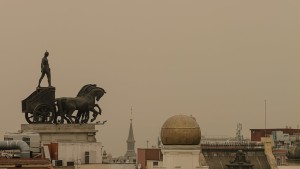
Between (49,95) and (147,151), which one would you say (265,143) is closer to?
(147,151)

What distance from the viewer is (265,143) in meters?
130

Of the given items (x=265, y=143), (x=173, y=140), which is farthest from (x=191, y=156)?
(x=265, y=143)

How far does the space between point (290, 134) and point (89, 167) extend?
104 m

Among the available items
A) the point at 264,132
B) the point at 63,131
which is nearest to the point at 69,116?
the point at 63,131

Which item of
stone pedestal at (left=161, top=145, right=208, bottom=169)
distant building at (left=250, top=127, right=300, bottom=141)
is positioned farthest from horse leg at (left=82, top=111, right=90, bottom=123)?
distant building at (left=250, top=127, right=300, bottom=141)

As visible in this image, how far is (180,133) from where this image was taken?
289 ft

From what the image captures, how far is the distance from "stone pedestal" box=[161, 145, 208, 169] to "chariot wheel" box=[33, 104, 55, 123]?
9.27m

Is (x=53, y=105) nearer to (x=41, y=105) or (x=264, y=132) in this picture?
(x=41, y=105)

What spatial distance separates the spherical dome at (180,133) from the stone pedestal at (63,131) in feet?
22.9

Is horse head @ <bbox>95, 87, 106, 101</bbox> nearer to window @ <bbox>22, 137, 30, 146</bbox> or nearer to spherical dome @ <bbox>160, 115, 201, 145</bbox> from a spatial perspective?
spherical dome @ <bbox>160, 115, 201, 145</bbox>

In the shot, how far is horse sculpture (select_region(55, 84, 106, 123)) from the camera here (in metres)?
93.8

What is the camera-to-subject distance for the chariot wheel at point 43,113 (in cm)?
9400

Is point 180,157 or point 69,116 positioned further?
point 69,116

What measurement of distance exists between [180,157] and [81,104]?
29.1 feet
